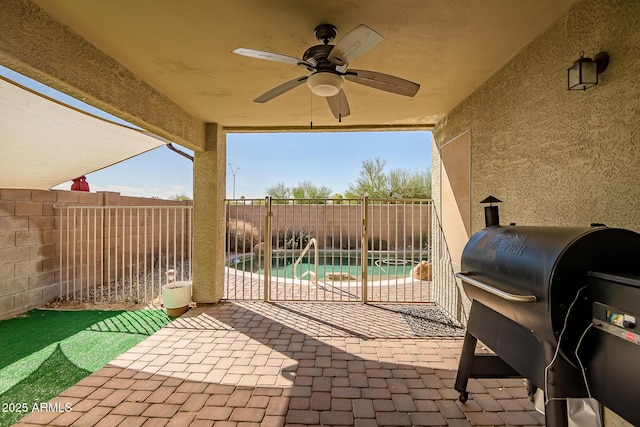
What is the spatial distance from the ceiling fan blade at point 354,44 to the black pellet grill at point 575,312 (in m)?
1.63

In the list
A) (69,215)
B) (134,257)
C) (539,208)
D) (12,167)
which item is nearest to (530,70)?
(539,208)

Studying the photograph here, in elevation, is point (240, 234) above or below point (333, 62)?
below

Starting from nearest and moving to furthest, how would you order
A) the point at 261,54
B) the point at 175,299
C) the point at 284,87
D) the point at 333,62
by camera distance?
the point at 261,54, the point at 333,62, the point at 284,87, the point at 175,299

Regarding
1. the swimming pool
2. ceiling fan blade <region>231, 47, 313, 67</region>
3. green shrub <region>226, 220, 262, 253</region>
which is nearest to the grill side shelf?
ceiling fan blade <region>231, 47, 313, 67</region>

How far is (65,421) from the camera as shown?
2.29 metres

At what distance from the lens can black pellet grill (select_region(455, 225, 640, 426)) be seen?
4.40 ft

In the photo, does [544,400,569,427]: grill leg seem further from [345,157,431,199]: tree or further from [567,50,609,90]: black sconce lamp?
[345,157,431,199]: tree

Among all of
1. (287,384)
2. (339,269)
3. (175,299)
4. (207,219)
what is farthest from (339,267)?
(287,384)

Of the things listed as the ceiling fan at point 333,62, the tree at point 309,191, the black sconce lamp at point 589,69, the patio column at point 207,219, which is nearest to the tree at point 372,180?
the tree at point 309,191

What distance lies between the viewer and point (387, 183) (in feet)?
59.9

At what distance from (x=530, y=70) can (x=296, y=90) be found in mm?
2445

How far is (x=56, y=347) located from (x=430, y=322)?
4.83 metres

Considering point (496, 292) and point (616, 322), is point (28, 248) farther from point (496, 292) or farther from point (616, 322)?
point (616, 322)

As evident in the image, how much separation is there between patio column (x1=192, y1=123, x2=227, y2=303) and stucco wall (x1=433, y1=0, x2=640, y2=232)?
13.6 ft
